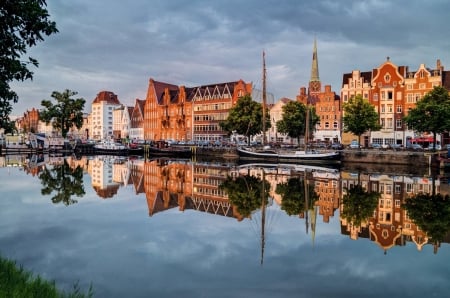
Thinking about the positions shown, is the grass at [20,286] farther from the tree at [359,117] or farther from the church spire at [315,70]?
the church spire at [315,70]

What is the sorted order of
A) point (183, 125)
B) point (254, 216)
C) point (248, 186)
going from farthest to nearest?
point (183, 125), point (248, 186), point (254, 216)

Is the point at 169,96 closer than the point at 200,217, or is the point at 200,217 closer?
the point at 200,217

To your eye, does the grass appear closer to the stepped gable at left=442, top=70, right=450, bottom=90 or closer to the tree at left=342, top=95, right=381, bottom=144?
the tree at left=342, top=95, right=381, bottom=144

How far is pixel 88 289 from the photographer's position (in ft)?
30.8

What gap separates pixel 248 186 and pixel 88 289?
21.6 metres

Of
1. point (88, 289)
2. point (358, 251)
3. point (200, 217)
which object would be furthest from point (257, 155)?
point (88, 289)

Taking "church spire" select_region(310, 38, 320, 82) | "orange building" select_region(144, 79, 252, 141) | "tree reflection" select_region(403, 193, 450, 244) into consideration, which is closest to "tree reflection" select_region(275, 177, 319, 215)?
"tree reflection" select_region(403, 193, 450, 244)

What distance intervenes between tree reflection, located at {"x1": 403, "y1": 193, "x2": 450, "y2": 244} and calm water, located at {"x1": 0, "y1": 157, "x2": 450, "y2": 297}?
501 mm

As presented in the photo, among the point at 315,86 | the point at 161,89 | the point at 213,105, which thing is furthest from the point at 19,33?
the point at 315,86

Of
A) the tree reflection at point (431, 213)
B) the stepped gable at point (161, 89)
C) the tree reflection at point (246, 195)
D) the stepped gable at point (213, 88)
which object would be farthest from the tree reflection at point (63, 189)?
the stepped gable at point (161, 89)

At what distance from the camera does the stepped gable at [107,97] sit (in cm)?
17300

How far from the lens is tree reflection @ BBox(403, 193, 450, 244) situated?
620 inches

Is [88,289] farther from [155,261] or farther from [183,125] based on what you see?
[183,125]

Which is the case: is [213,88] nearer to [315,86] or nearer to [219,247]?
[315,86]
